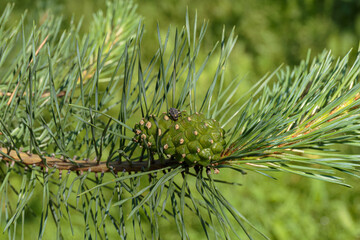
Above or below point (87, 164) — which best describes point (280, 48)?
above

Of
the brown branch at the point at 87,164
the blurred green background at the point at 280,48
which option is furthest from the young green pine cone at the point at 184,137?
the blurred green background at the point at 280,48

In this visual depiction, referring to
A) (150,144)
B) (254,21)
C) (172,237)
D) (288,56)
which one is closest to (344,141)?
(150,144)

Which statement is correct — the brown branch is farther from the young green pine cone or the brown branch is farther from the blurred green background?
the blurred green background

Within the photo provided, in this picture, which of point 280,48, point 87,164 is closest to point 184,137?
point 87,164

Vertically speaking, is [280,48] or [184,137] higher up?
[280,48]

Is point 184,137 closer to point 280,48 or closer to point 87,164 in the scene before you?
point 87,164

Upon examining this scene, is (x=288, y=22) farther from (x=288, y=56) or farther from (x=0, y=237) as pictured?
(x=0, y=237)

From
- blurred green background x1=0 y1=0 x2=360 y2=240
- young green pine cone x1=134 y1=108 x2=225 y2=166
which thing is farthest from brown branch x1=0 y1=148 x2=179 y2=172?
blurred green background x1=0 y1=0 x2=360 y2=240

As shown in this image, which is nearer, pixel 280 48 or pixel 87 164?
pixel 87 164

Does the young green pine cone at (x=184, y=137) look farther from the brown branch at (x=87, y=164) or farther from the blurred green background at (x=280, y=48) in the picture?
the blurred green background at (x=280, y=48)
